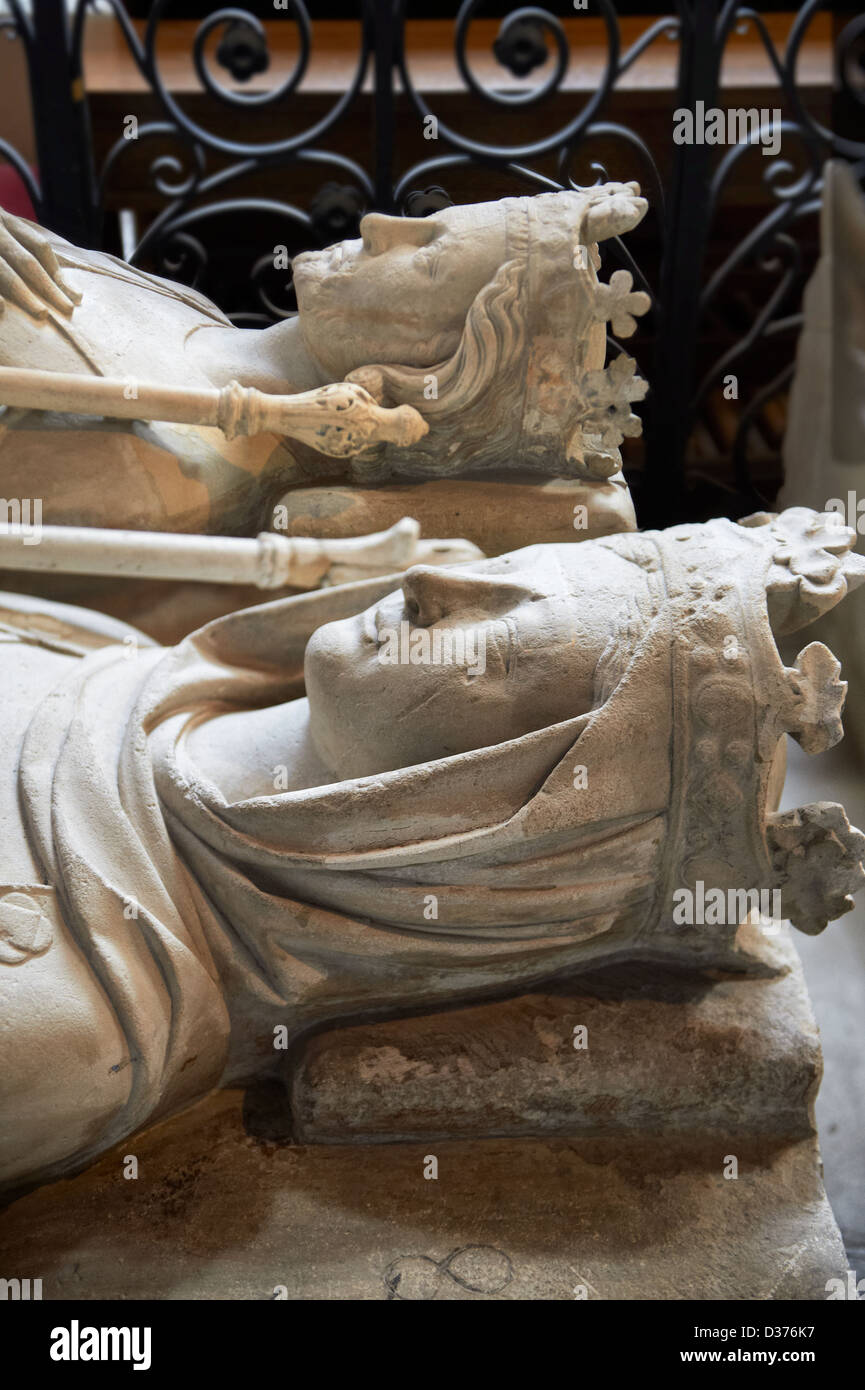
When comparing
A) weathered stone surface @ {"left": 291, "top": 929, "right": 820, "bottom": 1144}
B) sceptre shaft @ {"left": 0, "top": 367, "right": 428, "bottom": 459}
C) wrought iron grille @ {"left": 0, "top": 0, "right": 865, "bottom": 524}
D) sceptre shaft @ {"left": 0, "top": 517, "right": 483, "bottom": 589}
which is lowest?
weathered stone surface @ {"left": 291, "top": 929, "right": 820, "bottom": 1144}

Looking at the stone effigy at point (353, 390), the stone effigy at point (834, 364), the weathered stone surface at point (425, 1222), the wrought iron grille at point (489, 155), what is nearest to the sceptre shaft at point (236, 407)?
the stone effigy at point (353, 390)

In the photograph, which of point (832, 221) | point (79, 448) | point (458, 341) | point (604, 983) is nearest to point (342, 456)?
point (458, 341)

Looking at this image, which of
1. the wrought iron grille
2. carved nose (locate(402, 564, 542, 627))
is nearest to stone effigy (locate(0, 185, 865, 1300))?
carved nose (locate(402, 564, 542, 627))

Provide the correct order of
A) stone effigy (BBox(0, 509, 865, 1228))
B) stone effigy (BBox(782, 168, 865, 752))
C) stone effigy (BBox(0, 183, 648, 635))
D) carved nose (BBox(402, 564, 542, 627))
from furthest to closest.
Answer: stone effigy (BBox(782, 168, 865, 752)) → stone effigy (BBox(0, 183, 648, 635)) → carved nose (BBox(402, 564, 542, 627)) → stone effigy (BBox(0, 509, 865, 1228))

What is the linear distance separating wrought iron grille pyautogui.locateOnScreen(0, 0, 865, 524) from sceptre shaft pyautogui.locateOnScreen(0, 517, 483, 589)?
1.11 metres

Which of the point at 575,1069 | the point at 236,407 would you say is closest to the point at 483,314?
the point at 236,407

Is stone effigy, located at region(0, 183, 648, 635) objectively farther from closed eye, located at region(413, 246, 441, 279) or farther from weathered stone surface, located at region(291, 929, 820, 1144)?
weathered stone surface, located at region(291, 929, 820, 1144)

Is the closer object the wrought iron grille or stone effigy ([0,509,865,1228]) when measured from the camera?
stone effigy ([0,509,865,1228])

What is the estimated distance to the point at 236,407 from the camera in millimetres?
2262

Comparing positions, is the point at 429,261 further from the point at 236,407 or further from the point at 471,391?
the point at 236,407

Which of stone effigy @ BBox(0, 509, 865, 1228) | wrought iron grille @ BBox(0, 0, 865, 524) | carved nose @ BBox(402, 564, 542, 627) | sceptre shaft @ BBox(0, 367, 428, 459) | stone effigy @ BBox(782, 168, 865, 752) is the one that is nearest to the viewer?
stone effigy @ BBox(0, 509, 865, 1228)

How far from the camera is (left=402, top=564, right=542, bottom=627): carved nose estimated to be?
1965 mm

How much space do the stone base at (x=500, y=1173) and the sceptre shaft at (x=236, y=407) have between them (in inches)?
41.3

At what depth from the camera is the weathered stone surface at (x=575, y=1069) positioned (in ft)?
6.88
